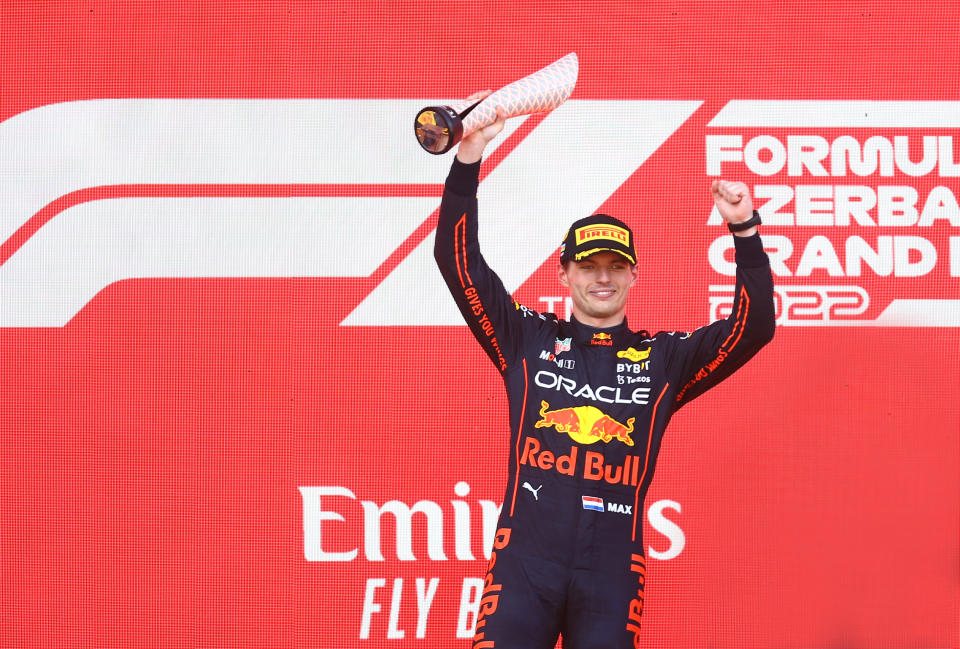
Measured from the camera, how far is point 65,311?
2795 mm

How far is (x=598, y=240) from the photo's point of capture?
6.33 ft

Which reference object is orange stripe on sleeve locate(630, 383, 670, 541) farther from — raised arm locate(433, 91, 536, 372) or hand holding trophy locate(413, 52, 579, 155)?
hand holding trophy locate(413, 52, 579, 155)

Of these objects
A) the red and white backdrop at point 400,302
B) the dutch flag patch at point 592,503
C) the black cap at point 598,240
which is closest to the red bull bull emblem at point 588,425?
the dutch flag patch at point 592,503

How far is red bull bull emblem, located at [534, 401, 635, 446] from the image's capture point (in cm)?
190

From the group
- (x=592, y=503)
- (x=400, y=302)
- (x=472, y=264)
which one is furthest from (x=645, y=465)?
(x=400, y=302)

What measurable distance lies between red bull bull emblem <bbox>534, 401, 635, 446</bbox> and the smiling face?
0.61 ft

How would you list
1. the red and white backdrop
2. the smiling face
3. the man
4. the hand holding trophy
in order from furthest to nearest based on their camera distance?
the red and white backdrop < the smiling face < the man < the hand holding trophy

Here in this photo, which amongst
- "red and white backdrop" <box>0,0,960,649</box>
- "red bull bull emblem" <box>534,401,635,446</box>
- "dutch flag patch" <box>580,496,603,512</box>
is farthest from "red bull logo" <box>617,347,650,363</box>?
"red and white backdrop" <box>0,0,960,649</box>

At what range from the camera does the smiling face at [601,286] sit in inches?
76.7

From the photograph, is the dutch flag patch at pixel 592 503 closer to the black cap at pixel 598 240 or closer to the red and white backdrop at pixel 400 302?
the black cap at pixel 598 240

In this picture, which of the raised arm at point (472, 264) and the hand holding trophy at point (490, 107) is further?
the raised arm at point (472, 264)

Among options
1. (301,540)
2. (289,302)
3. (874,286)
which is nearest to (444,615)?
→ (301,540)

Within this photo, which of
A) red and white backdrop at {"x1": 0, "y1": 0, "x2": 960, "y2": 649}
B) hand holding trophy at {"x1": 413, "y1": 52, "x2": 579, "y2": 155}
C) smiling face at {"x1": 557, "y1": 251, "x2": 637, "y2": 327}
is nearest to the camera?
hand holding trophy at {"x1": 413, "y1": 52, "x2": 579, "y2": 155}

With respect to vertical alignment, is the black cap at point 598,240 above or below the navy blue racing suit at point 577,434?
above
